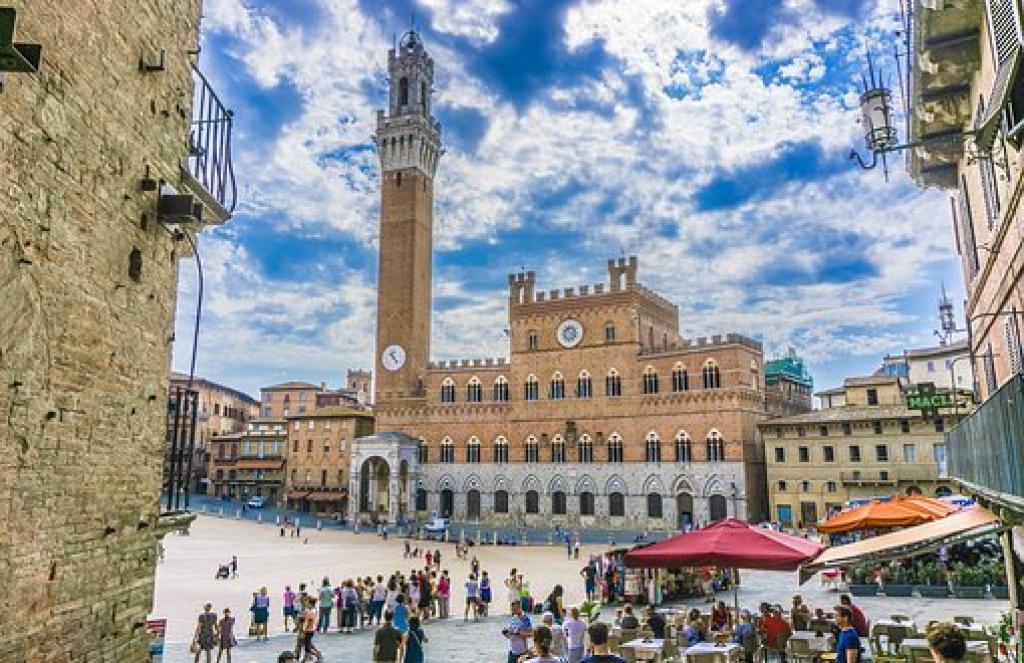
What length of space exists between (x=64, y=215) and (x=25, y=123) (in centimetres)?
75

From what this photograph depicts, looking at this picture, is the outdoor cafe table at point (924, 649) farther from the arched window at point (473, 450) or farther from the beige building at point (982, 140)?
the arched window at point (473, 450)

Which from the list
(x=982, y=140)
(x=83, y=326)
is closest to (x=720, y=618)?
(x=982, y=140)

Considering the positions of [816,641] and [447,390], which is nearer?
[816,641]

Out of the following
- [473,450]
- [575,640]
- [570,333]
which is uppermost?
[570,333]

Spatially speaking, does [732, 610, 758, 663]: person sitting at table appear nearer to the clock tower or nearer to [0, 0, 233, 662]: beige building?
[0, 0, 233, 662]: beige building

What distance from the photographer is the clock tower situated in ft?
178

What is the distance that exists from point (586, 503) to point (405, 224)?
27089mm

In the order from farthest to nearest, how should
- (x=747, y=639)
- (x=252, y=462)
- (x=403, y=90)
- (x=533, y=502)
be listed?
(x=252, y=462) → (x=403, y=90) → (x=533, y=502) → (x=747, y=639)

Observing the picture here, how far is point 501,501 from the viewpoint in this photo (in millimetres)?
48281

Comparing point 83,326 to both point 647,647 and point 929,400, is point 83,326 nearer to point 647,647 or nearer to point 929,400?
point 647,647

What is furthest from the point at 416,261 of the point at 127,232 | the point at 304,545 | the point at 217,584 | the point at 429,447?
the point at 127,232

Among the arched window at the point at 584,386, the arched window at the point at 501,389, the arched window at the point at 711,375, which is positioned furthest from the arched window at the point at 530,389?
the arched window at the point at 711,375

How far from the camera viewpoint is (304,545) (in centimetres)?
3588

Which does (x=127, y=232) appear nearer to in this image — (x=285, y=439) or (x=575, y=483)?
(x=575, y=483)
